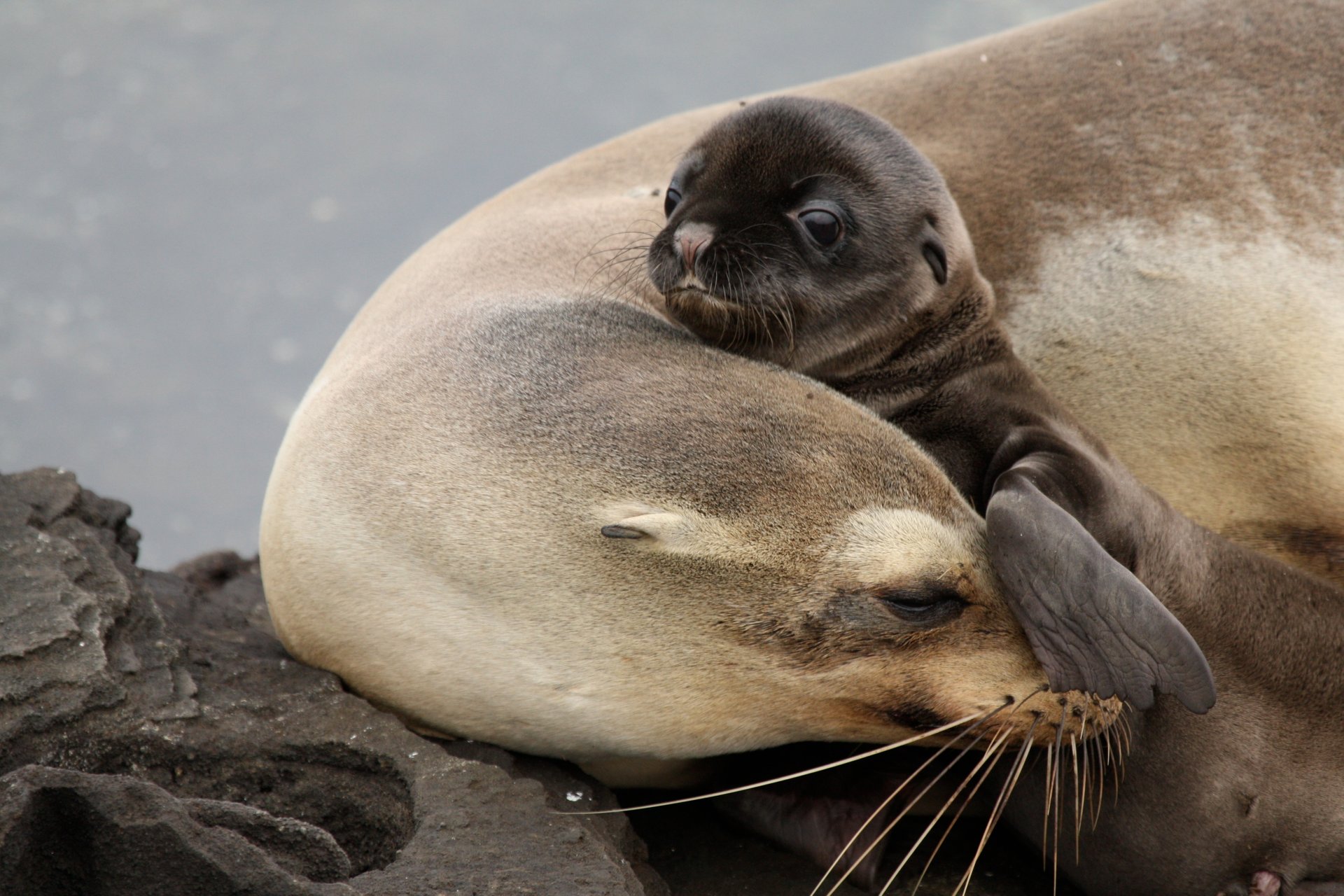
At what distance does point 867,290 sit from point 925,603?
3.03ft

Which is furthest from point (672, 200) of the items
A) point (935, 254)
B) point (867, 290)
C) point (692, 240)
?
point (935, 254)

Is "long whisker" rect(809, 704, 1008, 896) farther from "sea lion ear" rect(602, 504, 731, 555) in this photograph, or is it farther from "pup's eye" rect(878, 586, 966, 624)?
"sea lion ear" rect(602, 504, 731, 555)

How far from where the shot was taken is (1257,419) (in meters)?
4.10

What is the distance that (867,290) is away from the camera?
12.1ft

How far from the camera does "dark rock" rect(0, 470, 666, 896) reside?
8.66 ft

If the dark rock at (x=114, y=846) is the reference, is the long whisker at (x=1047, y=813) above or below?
below

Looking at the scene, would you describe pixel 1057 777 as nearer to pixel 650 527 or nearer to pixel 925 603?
pixel 925 603

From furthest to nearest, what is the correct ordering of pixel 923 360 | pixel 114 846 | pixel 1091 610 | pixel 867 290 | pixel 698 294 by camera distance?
pixel 923 360 < pixel 867 290 < pixel 698 294 < pixel 1091 610 < pixel 114 846

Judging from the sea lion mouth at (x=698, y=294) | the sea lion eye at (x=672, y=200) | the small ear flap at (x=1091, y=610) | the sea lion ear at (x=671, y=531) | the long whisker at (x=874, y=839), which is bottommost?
the long whisker at (x=874, y=839)

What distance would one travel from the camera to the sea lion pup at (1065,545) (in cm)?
303

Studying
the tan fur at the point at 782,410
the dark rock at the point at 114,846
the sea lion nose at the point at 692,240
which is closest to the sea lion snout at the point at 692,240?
the sea lion nose at the point at 692,240

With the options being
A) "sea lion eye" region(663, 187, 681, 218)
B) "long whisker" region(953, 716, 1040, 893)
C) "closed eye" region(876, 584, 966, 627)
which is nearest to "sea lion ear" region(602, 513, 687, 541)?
"closed eye" region(876, 584, 966, 627)

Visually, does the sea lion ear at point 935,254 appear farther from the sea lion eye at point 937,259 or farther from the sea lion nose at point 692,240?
the sea lion nose at point 692,240

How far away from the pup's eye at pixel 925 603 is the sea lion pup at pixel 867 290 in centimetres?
28
